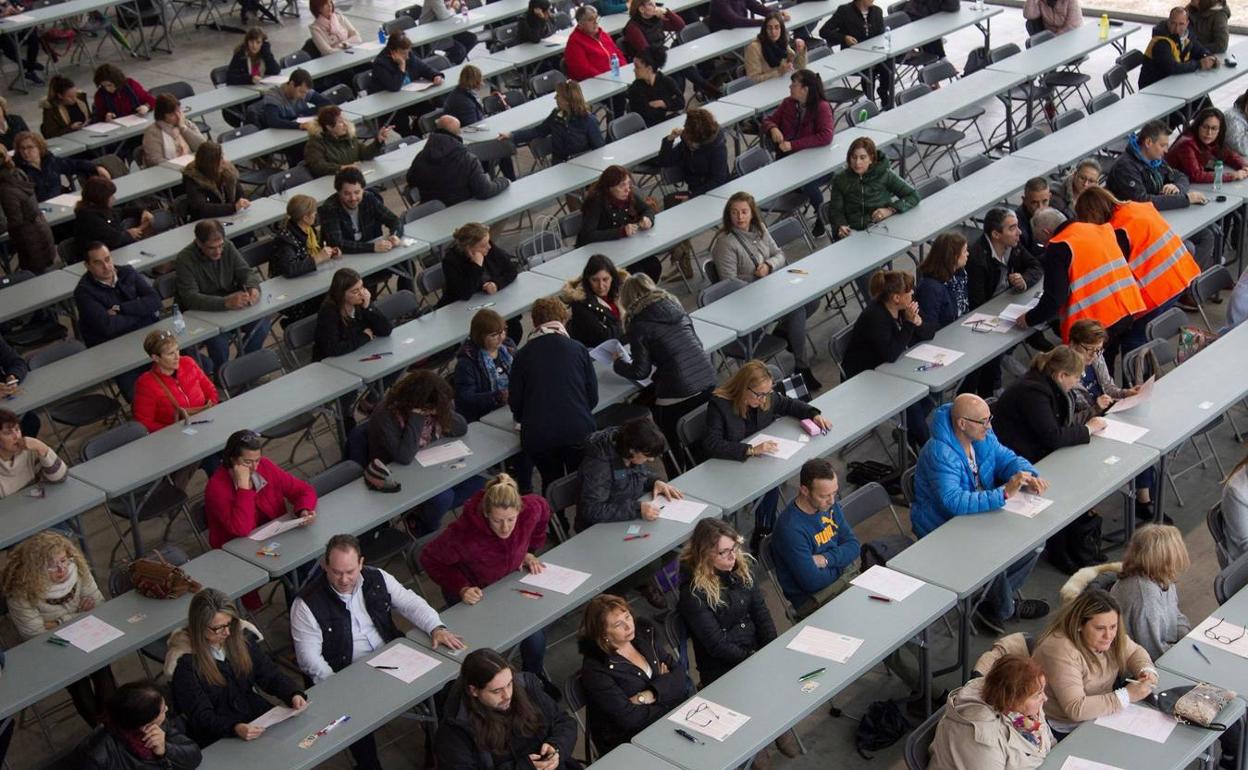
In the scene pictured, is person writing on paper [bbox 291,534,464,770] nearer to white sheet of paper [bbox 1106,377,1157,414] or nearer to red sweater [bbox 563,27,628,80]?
white sheet of paper [bbox 1106,377,1157,414]

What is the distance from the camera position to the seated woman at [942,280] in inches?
340

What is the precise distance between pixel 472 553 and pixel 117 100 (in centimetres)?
790

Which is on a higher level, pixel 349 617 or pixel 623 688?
pixel 349 617

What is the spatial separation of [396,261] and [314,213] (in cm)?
60

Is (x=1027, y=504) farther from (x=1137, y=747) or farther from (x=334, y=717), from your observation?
(x=334, y=717)

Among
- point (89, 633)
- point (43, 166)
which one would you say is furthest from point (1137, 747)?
point (43, 166)

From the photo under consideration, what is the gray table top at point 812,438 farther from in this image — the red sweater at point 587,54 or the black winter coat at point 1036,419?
the red sweater at point 587,54

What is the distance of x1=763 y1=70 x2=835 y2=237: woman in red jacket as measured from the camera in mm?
11172

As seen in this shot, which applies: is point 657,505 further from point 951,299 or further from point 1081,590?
point 951,299

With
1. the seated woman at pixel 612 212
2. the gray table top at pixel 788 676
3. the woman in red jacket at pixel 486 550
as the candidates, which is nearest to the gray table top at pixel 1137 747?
the gray table top at pixel 788 676

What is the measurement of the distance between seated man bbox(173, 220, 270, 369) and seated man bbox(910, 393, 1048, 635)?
443 cm

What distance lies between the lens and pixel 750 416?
7.64 metres

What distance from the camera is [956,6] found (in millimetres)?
14188

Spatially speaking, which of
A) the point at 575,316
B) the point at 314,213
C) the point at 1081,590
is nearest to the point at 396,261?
the point at 314,213
